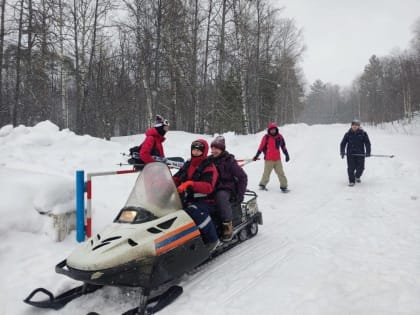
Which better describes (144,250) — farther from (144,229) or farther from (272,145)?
(272,145)

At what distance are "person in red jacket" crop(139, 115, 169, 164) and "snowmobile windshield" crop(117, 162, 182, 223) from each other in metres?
2.28

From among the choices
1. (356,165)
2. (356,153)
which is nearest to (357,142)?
(356,153)

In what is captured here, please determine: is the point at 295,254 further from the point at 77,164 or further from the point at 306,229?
the point at 77,164

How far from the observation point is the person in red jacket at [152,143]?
19.8 ft

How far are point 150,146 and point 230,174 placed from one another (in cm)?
201

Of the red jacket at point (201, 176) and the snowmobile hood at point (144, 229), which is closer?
the snowmobile hood at point (144, 229)

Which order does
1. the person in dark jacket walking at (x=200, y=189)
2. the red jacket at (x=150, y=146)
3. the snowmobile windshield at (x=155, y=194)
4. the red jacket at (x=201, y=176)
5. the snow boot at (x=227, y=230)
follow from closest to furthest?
the snowmobile windshield at (x=155, y=194)
the person in dark jacket walking at (x=200, y=189)
the red jacket at (x=201, y=176)
the snow boot at (x=227, y=230)
the red jacket at (x=150, y=146)

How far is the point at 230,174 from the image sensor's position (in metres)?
4.76

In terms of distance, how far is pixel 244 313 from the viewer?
121 inches

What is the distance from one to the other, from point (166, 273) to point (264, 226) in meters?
3.03

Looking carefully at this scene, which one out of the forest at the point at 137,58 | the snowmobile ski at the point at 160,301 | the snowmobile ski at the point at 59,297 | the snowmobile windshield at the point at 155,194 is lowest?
the snowmobile ski at the point at 160,301

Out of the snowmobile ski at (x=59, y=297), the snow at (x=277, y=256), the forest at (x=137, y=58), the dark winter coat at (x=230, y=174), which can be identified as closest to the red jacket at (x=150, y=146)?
the snow at (x=277, y=256)

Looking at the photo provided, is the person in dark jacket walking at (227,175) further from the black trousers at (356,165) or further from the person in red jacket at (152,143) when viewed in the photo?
the black trousers at (356,165)

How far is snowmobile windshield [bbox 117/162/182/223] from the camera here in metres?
3.52
